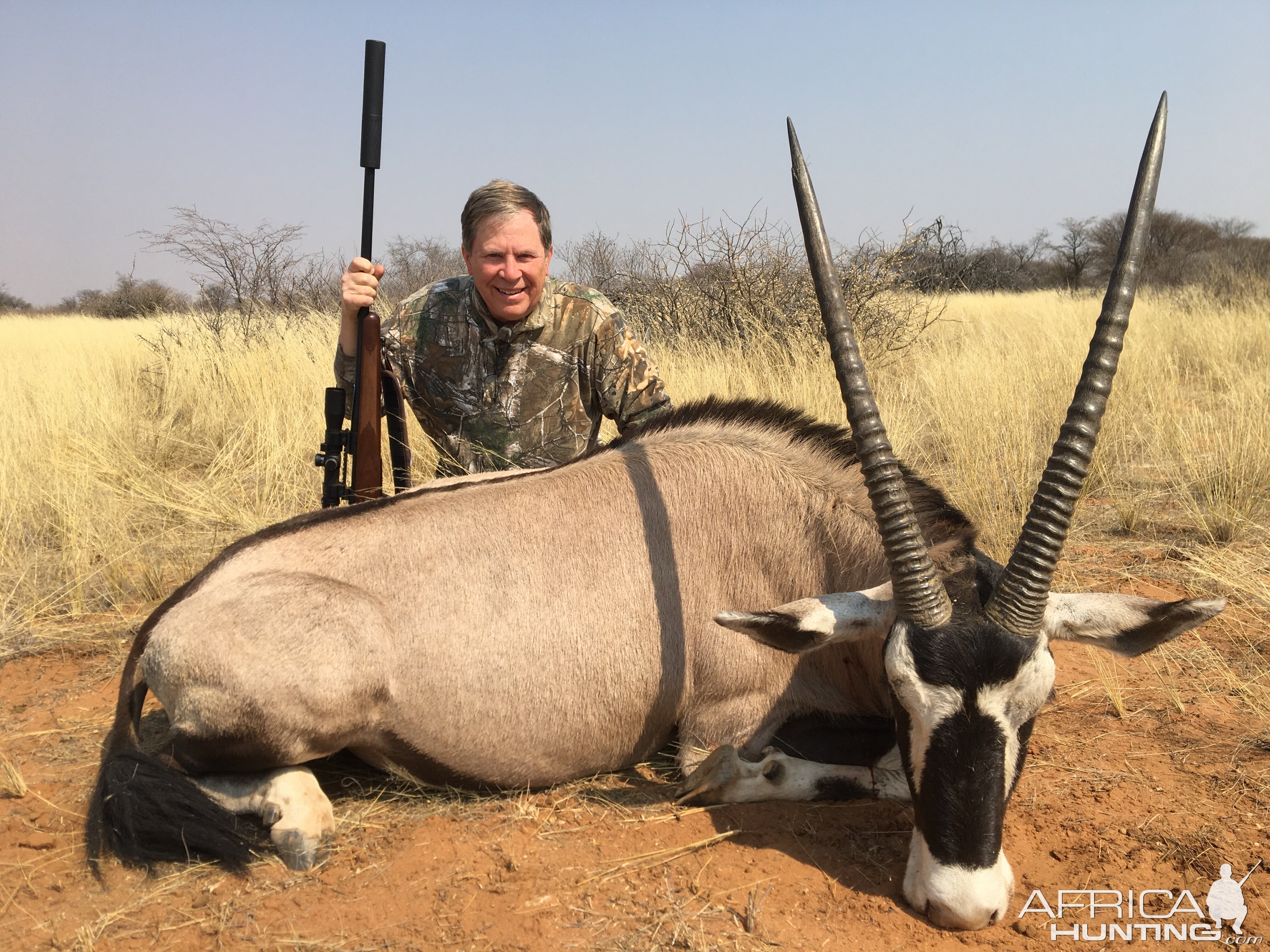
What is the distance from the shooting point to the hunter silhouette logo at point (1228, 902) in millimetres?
2869

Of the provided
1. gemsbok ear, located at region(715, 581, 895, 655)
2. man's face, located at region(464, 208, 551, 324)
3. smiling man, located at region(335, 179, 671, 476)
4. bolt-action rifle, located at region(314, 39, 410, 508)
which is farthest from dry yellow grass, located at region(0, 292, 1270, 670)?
gemsbok ear, located at region(715, 581, 895, 655)

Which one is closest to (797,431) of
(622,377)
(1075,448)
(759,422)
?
(759,422)

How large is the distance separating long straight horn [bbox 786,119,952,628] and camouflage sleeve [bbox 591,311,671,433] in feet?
8.42

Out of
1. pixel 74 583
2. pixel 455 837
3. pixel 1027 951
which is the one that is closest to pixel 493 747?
pixel 455 837

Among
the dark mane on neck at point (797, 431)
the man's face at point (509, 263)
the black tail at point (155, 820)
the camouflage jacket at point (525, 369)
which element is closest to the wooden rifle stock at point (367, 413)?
the camouflage jacket at point (525, 369)

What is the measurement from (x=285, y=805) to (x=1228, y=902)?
3192mm

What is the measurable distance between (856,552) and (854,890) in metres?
1.22

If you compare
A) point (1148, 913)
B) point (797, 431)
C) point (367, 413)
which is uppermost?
point (797, 431)

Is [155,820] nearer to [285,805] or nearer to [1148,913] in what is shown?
[285,805]

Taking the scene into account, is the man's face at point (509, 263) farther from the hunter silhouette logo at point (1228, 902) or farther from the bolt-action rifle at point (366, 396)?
the hunter silhouette logo at point (1228, 902)

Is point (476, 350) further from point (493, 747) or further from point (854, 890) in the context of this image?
point (854, 890)

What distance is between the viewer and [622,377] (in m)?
5.77

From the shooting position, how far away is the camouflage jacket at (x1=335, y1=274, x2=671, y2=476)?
571 cm

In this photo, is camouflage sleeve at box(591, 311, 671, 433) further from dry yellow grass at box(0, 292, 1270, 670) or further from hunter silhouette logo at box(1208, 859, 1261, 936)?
hunter silhouette logo at box(1208, 859, 1261, 936)
